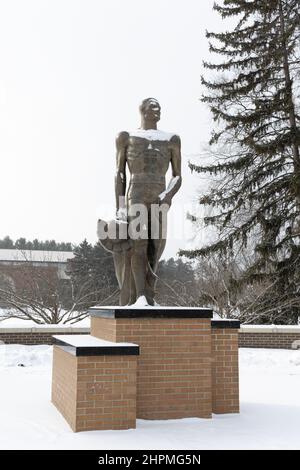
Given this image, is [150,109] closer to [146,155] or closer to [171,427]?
[146,155]

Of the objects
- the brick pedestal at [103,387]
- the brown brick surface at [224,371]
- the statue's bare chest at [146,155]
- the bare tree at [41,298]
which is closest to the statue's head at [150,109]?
the statue's bare chest at [146,155]

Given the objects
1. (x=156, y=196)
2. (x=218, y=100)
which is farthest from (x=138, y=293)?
(x=218, y=100)

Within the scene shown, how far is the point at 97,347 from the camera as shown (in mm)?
4645

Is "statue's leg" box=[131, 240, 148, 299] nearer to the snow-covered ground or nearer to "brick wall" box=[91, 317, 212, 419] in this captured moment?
"brick wall" box=[91, 317, 212, 419]

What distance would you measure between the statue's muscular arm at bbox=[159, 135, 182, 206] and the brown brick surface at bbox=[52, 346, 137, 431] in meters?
2.39

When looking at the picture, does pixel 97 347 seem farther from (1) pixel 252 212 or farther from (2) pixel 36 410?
(1) pixel 252 212

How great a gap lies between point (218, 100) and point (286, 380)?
11.4 metres

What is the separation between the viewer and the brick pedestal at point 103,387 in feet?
15.1

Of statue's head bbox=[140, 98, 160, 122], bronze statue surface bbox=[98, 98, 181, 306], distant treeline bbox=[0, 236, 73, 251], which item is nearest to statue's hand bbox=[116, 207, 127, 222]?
bronze statue surface bbox=[98, 98, 181, 306]

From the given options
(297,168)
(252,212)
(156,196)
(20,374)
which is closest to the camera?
(156,196)

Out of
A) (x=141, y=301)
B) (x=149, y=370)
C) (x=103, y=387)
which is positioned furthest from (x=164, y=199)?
(x=103, y=387)

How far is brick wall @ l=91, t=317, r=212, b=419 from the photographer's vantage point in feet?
16.9

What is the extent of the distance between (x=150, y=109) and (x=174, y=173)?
94 cm
